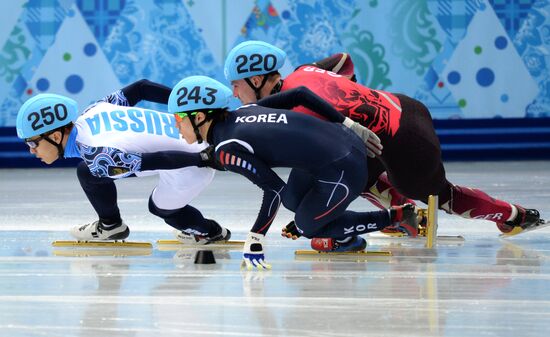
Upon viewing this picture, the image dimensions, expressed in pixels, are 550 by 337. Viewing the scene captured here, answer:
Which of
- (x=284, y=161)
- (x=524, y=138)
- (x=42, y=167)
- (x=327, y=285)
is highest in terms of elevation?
(x=284, y=161)

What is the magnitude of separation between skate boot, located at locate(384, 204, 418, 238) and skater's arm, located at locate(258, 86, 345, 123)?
2.05 ft

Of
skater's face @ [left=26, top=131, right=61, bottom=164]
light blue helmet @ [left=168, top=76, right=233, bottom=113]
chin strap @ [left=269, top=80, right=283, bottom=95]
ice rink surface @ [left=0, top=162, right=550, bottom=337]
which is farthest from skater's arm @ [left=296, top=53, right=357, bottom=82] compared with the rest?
skater's face @ [left=26, top=131, right=61, bottom=164]

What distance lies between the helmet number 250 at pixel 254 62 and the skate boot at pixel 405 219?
953 mm

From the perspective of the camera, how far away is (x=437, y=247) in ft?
18.1

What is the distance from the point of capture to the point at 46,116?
201 inches

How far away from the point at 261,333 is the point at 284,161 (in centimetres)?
133

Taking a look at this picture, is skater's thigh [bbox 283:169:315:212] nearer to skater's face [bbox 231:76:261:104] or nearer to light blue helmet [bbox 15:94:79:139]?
skater's face [bbox 231:76:261:104]

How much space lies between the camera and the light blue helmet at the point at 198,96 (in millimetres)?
4770

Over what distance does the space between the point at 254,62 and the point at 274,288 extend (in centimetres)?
128

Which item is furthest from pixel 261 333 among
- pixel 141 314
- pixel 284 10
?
pixel 284 10

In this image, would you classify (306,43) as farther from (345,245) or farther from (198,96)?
(198,96)

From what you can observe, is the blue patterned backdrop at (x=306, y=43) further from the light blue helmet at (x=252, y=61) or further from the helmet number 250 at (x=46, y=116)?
the helmet number 250 at (x=46, y=116)

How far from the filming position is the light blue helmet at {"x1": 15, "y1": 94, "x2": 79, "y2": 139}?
16.7 ft

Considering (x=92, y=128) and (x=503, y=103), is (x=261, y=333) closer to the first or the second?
(x=92, y=128)
